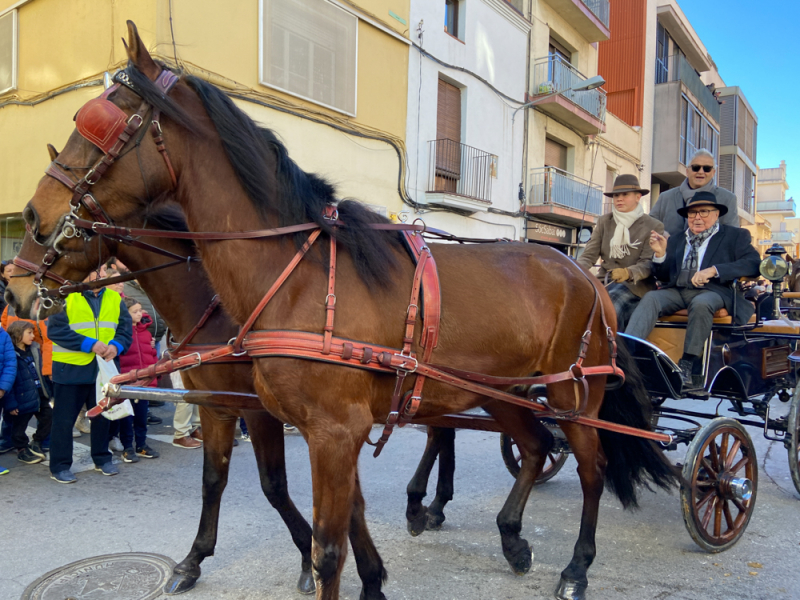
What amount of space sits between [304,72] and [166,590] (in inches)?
339

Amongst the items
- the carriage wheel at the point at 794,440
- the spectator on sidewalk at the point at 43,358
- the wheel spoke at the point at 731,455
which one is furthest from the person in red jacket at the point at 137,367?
the carriage wheel at the point at 794,440

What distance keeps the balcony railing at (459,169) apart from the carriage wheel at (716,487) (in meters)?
A: 9.20

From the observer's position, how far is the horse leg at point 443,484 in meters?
3.85

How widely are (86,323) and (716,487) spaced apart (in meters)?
4.78

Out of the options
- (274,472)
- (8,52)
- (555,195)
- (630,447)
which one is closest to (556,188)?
(555,195)

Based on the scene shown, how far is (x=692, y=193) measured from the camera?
5234 millimetres

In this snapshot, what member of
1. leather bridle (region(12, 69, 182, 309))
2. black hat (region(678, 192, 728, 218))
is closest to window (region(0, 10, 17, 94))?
leather bridle (region(12, 69, 182, 309))

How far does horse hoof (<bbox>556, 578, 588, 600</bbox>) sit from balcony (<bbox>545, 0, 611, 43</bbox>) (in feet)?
54.1

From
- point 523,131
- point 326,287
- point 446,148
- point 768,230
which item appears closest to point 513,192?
point 523,131

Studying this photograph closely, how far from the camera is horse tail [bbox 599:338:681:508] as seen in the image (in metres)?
3.60

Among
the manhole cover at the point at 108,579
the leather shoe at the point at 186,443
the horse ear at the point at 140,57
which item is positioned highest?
the horse ear at the point at 140,57

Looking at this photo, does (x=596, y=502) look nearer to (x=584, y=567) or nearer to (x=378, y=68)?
(x=584, y=567)

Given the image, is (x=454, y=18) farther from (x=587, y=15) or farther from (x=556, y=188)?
(x=587, y=15)

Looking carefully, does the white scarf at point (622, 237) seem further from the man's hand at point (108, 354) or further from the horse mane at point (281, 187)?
the man's hand at point (108, 354)
